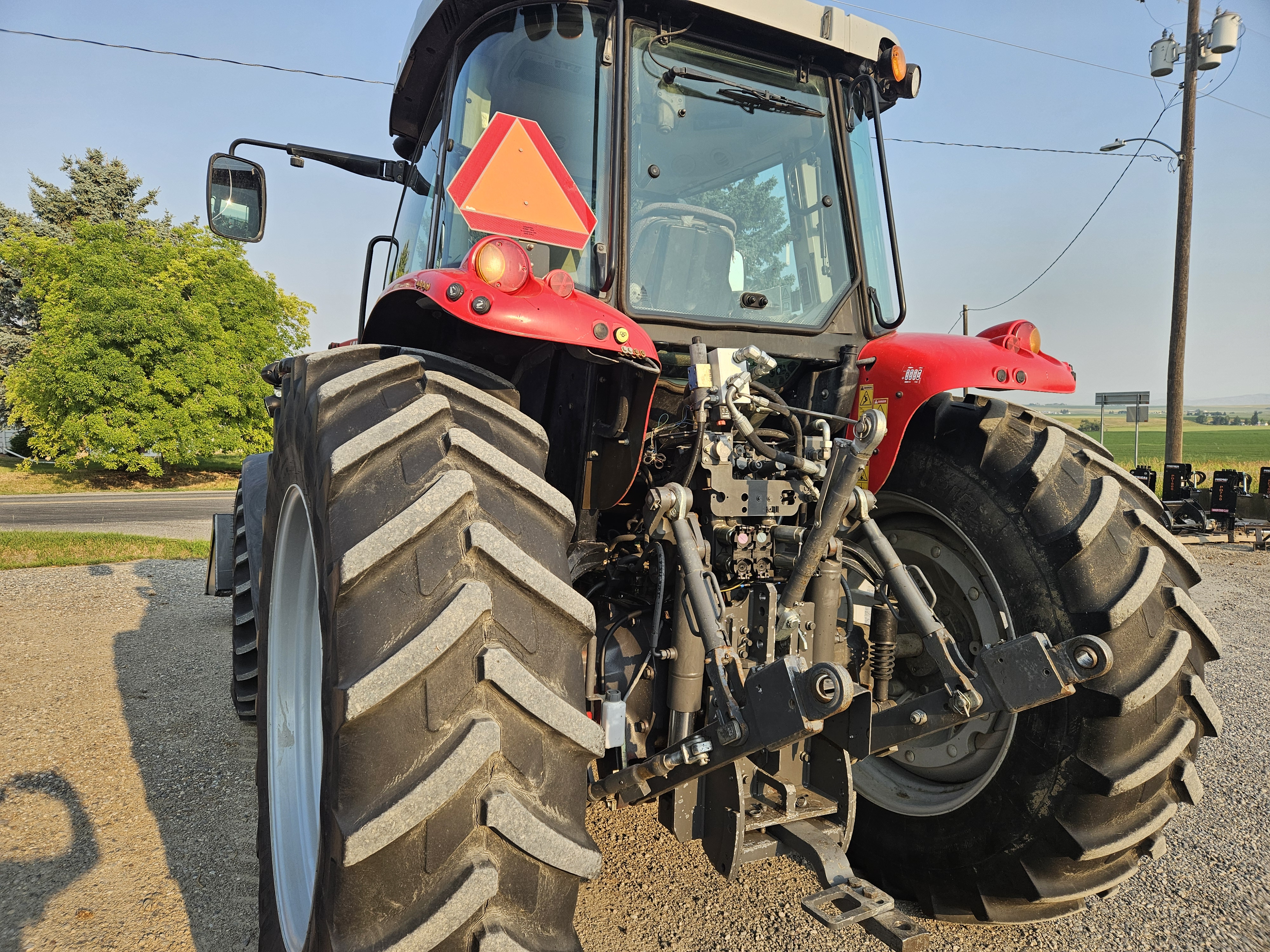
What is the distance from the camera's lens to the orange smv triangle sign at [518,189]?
1.86 m

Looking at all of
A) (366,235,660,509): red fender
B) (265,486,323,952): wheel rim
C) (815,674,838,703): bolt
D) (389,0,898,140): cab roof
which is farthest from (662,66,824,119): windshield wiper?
(815,674,838,703): bolt

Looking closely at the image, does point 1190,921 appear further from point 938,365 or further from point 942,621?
point 938,365

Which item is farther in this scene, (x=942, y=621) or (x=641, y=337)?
(x=942, y=621)

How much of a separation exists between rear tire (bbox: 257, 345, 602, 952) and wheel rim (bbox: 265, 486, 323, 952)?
1.49 ft

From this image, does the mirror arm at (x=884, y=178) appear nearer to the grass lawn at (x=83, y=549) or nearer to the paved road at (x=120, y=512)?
the grass lawn at (x=83, y=549)

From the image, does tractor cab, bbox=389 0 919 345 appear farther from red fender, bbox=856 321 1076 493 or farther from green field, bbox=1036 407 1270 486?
green field, bbox=1036 407 1270 486

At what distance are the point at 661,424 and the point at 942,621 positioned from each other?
1.13 meters

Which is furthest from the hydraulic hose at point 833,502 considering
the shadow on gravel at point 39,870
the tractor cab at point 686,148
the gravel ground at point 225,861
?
the shadow on gravel at point 39,870

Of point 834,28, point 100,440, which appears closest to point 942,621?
point 834,28

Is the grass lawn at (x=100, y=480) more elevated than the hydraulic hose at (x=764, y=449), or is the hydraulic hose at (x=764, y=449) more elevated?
the hydraulic hose at (x=764, y=449)

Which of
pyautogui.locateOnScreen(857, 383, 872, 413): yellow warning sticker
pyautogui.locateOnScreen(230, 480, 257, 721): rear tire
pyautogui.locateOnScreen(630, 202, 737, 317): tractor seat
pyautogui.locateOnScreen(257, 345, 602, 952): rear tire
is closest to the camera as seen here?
pyautogui.locateOnScreen(257, 345, 602, 952): rear tire

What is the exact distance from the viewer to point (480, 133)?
2.48 m

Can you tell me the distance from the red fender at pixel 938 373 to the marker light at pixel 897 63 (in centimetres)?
93

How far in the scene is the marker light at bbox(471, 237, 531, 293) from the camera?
170 centimetres
